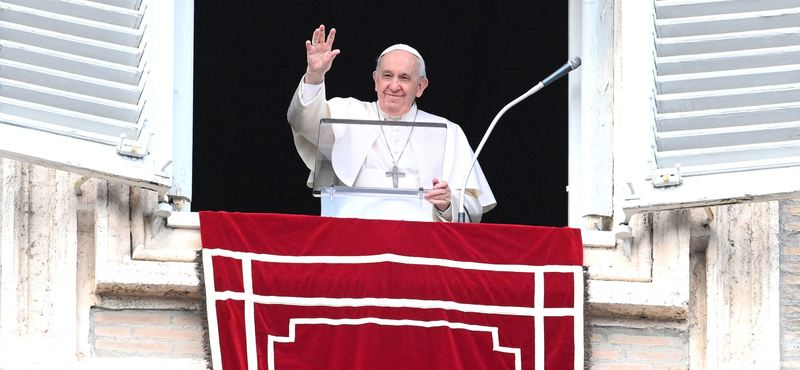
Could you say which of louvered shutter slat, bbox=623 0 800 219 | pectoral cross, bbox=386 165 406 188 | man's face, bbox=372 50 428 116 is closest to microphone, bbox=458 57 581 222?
pectoral cross, bbox=386 165 406 188

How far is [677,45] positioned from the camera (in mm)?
6102

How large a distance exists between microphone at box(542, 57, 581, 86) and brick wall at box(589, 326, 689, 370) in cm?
92

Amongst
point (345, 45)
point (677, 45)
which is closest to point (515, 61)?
point (345, 45)

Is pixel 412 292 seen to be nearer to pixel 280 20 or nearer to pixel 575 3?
pixel 575 3

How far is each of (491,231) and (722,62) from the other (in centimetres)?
101

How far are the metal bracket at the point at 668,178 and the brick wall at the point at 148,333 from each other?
64.4 inches

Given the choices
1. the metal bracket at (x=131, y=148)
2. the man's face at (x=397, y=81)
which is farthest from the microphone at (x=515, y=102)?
the metal bracket at (x=131, y=148)

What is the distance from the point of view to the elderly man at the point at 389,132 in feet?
21.2

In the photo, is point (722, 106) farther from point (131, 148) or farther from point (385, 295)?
point (131, 148)

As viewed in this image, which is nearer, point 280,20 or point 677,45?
point 677,45

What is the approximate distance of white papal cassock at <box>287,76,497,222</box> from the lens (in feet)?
21.5

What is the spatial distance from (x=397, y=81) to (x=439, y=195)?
933 millimetres

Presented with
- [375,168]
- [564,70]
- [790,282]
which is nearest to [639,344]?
[790,282]

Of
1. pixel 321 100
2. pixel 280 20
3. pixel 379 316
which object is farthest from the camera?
pixel 280 20
